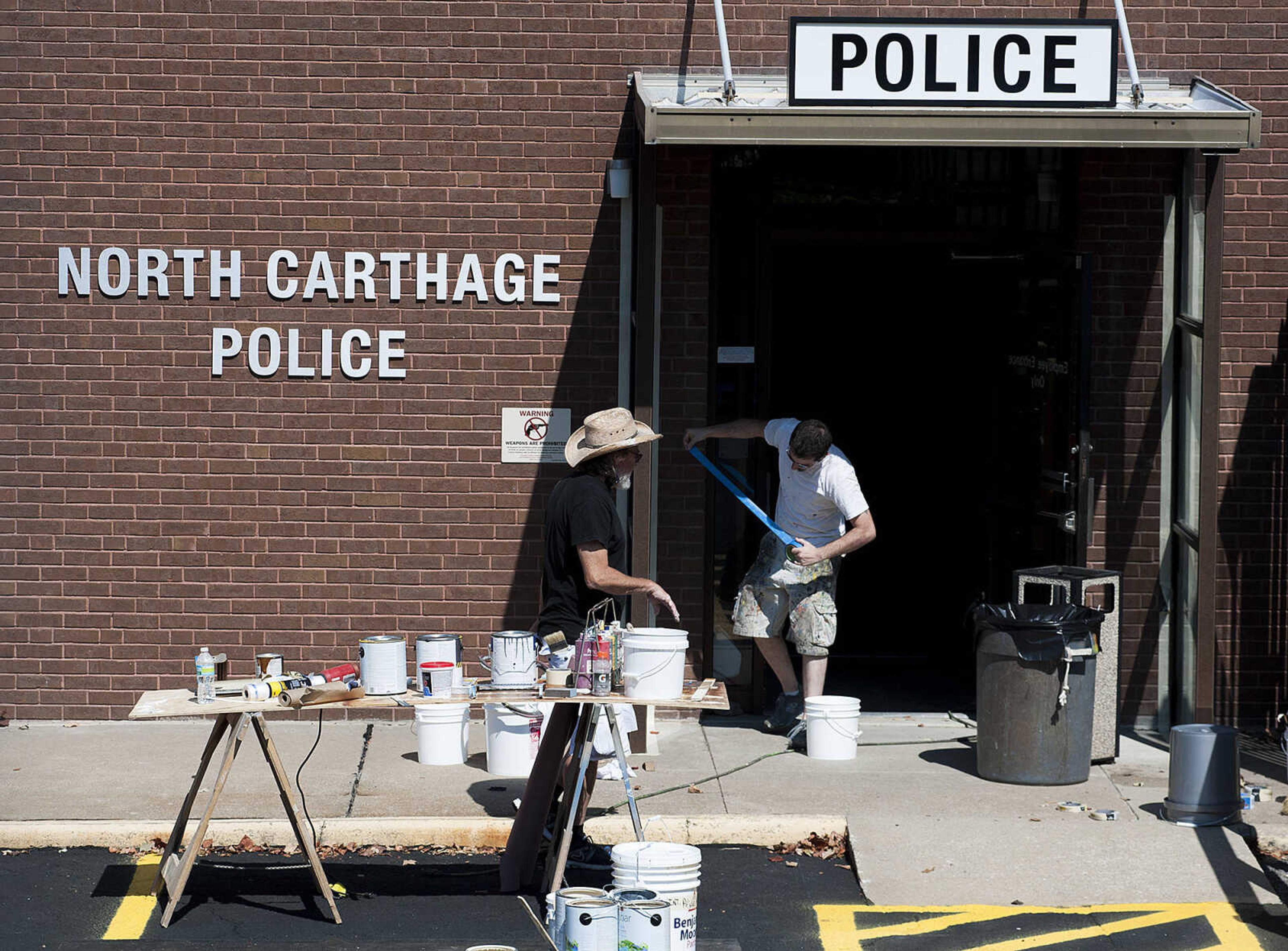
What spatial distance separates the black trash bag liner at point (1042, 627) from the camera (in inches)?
316

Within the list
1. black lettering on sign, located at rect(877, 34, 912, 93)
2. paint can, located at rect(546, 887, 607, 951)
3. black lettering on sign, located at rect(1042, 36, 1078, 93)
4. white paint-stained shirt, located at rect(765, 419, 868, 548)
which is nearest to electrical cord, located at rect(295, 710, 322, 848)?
paint can, located at rect(546, 887, 607, 951)

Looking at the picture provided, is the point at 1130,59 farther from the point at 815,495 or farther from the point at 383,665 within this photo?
the point at 383,665

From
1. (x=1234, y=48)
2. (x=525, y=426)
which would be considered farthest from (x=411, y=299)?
(x=1234, y=48)

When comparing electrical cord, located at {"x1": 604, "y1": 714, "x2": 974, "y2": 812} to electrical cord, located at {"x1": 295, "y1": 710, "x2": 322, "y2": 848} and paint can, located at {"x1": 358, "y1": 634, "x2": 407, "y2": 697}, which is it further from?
electrical cord, located at {"x1": 295, "y1": 710, "x2": 322, "y2": 848}

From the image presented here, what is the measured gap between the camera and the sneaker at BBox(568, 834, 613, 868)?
6.82 meters

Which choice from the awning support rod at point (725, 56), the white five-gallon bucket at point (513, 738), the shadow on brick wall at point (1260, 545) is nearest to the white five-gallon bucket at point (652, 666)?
the white five-gallon bucket at point (513, 738)

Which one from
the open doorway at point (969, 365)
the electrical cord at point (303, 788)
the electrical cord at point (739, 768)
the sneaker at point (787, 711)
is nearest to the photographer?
the electrical cord at point (303, 788)

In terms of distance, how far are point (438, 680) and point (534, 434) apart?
3.37 metres

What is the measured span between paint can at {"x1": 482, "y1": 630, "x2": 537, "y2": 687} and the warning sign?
10.5 ft

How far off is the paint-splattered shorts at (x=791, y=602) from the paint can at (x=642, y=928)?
374 centimetres

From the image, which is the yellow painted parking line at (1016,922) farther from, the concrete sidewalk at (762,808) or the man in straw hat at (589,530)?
the man in straw hat at (589,530)

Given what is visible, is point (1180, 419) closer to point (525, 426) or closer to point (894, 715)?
point (894, 715)

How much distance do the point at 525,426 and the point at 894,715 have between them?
112 inches

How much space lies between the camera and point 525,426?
9344 mm
